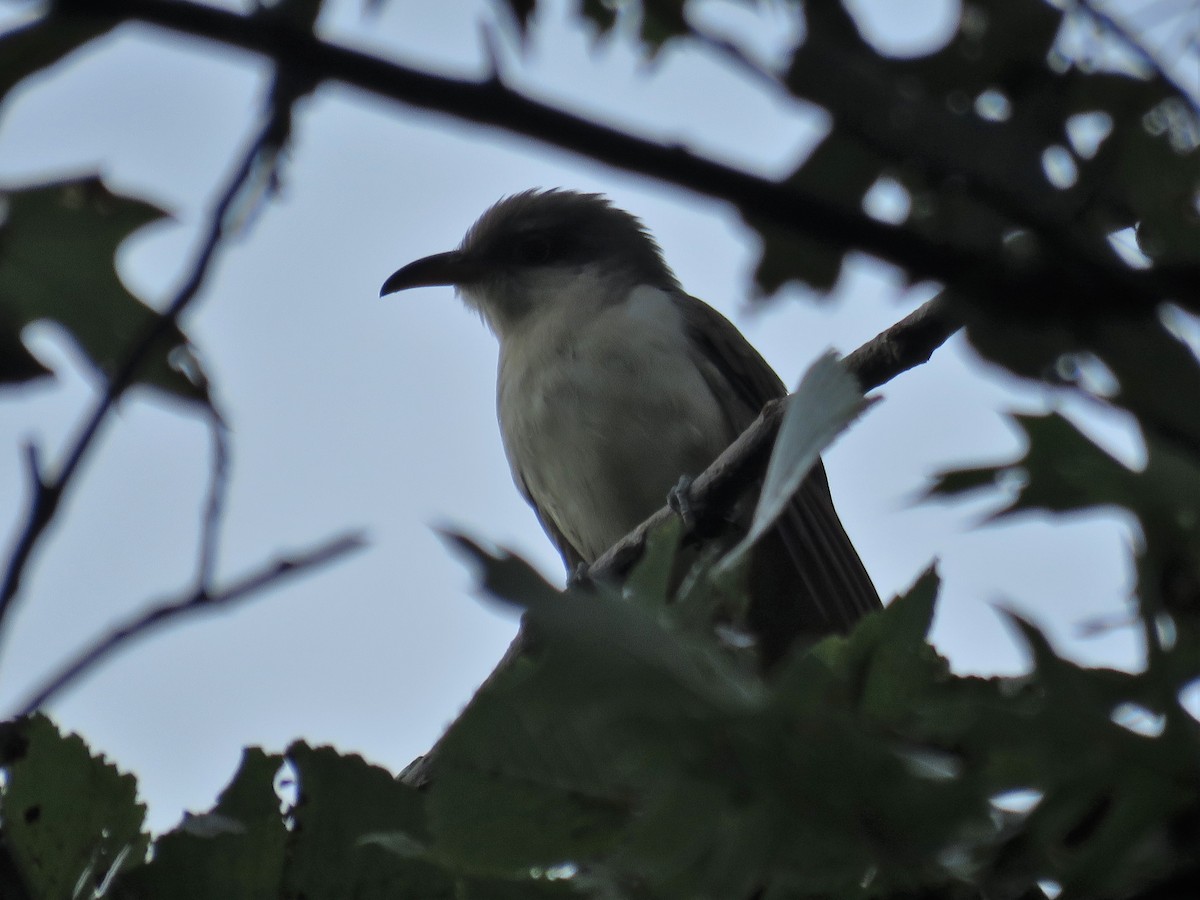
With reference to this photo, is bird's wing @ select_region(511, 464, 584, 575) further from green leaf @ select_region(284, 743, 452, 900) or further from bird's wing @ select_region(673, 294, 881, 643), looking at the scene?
green leaf @ select_region(284, 743, 452, 900)

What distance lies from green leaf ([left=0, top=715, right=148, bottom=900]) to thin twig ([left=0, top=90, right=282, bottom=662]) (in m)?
1.57

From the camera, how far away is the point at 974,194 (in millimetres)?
1061

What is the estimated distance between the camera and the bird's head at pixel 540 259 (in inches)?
311

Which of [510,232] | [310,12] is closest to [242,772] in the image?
[310,12]

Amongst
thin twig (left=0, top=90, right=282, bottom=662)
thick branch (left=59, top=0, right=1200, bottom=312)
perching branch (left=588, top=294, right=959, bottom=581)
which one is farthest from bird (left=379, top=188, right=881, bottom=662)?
thick branch (left=59, top=0, right=1200, bottom=312)

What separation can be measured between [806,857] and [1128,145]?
35.4 inches

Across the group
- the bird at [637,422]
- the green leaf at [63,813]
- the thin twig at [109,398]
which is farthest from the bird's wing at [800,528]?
the thin twig at [109,398]

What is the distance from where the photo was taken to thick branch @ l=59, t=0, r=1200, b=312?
3.12 feet

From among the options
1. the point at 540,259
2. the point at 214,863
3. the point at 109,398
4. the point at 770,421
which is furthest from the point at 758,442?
the point at 540,259

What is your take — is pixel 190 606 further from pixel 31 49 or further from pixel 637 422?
pixel 637 422

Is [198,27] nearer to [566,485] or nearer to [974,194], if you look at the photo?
[974,194]

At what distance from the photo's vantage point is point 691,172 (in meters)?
0.97

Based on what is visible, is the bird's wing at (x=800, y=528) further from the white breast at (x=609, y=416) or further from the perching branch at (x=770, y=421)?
the perching branch at (x=770, y=421)

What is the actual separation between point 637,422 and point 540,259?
1.88 m
